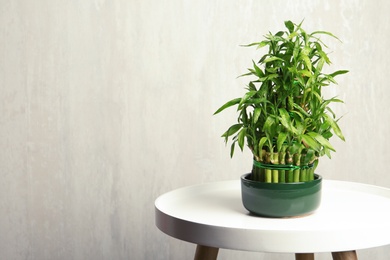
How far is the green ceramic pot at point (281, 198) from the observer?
1.07 m

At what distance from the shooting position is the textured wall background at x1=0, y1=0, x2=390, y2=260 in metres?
1.72

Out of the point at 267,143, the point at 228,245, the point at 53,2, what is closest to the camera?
the point at 228,245

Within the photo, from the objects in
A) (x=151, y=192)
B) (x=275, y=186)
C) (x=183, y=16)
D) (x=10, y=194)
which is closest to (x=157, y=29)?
(x=183, y=16)

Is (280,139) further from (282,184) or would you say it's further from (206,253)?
(206,253)

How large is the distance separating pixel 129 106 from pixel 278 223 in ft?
2.72

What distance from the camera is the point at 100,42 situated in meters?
1.72

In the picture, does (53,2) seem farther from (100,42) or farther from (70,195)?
(70,195)

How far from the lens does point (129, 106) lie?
1.74 metres

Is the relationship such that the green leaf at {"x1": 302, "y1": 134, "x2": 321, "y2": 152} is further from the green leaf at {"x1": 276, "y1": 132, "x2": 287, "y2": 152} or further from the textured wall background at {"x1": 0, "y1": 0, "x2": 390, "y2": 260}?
the textured wall background at {"x1": 0, "y1": 0, "x2": 390, "y2": 260}

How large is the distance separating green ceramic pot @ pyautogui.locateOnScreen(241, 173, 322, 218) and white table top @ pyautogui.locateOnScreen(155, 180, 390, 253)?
2cm

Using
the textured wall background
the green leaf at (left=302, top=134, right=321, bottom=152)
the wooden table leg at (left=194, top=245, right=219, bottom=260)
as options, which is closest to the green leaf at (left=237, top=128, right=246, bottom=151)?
the green leaf at (left=302, top=134, right=321, bottom=152)

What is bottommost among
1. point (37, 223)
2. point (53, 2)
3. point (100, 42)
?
point (37, 223)

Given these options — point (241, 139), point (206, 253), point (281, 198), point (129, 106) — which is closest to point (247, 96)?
point (241, 139)

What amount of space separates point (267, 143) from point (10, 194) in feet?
3.27
